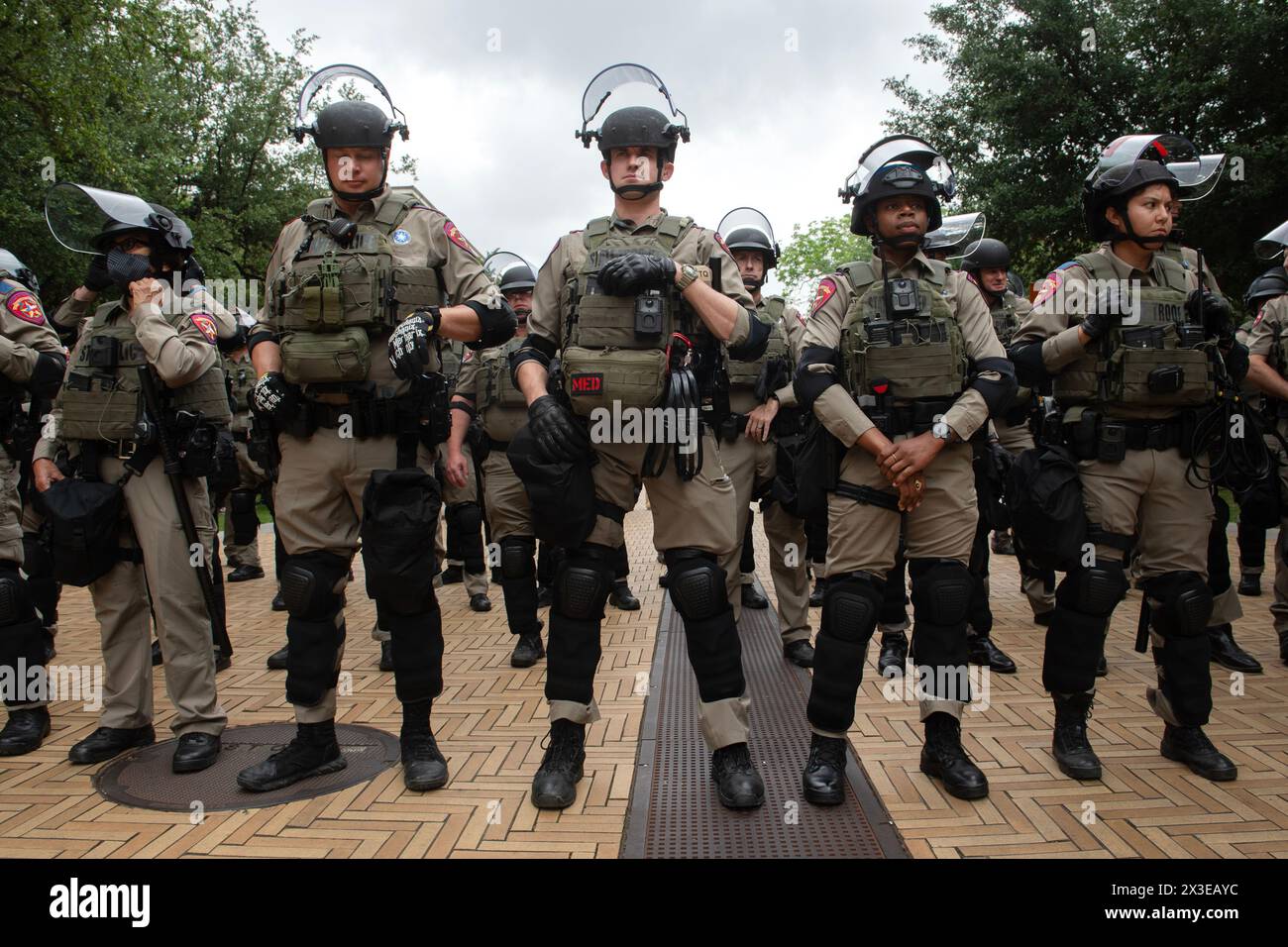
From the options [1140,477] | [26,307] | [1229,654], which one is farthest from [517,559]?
[1229,654]

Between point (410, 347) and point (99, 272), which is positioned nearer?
point (410, 347)

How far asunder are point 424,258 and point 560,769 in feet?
6.54

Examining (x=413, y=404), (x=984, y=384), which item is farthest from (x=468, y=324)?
(x=984, y=384)

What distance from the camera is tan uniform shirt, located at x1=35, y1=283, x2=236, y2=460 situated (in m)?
3.65

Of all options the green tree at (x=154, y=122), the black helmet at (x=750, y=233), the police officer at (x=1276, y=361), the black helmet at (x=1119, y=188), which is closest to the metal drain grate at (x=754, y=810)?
the black helmet at (x=1119, y=188)

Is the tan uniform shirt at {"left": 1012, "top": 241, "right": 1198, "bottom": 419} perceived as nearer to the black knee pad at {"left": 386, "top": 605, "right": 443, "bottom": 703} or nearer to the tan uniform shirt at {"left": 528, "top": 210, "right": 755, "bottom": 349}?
the tan uniform shirt at {"left": 528, "top": 210, "right": 755, "bottom": 349}

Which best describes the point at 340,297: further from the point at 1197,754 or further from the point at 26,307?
the point at 1197,754

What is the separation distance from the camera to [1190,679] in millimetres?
3416

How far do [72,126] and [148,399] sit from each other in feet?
39.5

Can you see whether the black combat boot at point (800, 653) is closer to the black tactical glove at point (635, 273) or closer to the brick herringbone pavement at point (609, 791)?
the brick herringbone pavement at point (609, 791)

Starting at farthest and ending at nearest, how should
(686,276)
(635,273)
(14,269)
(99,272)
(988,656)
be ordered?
(14,269) < (988,656) < (99,272) < (686,276) < (635,273)

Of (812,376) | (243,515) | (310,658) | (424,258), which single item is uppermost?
(424,258)

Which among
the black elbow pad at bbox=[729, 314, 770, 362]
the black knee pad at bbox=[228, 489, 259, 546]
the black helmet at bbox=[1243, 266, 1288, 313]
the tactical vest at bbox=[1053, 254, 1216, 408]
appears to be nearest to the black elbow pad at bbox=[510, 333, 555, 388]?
the black elbow pad at bbox=[729, 314, 770, 362]

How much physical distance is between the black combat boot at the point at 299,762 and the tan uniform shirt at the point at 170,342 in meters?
1.52
